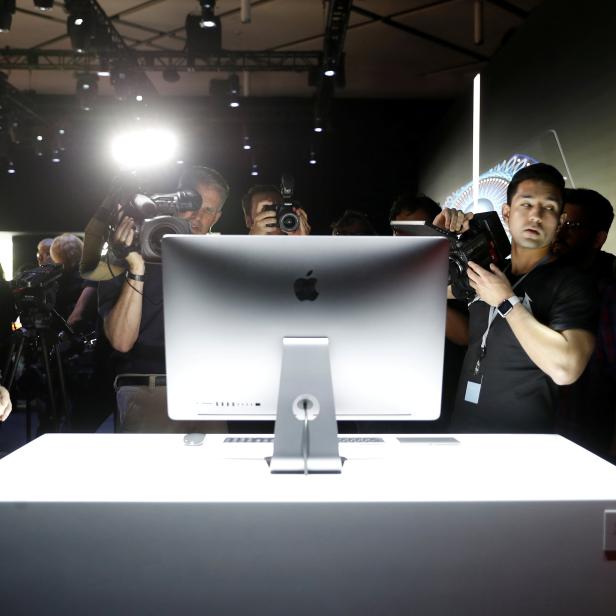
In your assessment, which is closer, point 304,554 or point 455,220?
point 304,554

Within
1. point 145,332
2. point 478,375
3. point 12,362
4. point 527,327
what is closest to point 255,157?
point 12,362

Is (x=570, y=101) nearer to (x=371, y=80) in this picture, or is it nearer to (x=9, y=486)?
(x=9, y=486)

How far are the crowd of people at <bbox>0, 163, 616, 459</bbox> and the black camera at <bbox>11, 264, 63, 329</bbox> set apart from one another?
1.42 meters

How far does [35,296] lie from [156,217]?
5.98 feet

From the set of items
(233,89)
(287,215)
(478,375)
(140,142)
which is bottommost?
(478,375)

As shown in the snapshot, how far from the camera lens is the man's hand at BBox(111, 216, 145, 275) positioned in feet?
6.14

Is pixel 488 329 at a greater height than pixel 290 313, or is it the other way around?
pixel 290 313

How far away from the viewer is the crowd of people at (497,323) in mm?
1706

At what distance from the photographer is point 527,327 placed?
1.67 metres

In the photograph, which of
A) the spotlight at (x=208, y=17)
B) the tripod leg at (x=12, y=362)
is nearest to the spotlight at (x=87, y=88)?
Result: the spotlight at (x=208, y=17)

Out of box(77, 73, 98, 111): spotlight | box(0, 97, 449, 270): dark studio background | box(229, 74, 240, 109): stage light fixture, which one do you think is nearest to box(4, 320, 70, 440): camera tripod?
box(77, 73, 98, 111): spotlight

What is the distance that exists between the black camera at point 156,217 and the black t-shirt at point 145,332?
0.16m

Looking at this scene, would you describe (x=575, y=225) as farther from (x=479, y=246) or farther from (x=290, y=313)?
(x=290, y=313)

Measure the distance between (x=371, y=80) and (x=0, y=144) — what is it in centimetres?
457
